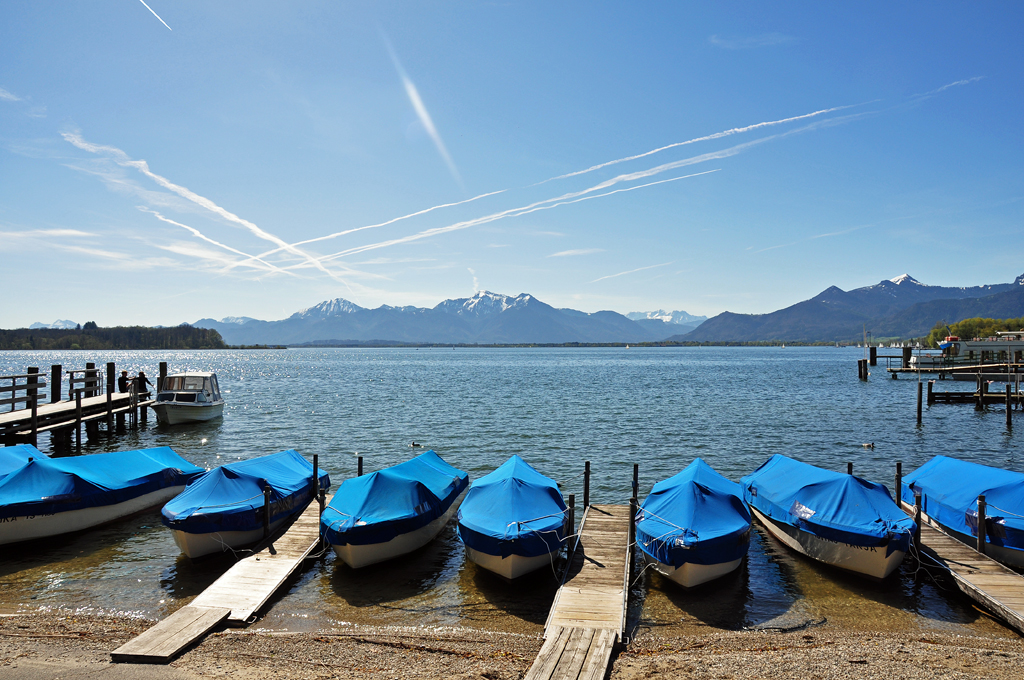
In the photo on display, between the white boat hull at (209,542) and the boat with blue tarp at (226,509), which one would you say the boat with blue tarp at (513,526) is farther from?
the white boat hull at (209,542)

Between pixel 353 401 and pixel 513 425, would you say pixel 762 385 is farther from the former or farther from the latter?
pixel 353 401

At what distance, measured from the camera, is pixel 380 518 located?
15.9 meters

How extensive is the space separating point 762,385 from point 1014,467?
2066 inches

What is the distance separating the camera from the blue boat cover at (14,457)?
19734 millimetres

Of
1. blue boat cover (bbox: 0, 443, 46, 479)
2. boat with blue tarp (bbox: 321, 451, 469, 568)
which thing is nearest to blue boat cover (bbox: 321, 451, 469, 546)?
boat with blue tarp (bbox: 321, 451, 469, 568)

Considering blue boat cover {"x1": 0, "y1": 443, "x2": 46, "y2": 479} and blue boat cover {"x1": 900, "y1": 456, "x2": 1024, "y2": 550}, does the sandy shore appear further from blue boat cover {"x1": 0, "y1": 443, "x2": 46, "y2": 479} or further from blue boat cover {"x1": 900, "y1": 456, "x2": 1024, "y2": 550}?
blue boat cover {"x1": 0, "y1": 443, "x2": 46, "y2": 479}

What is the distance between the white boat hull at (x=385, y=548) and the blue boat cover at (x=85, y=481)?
9.81m

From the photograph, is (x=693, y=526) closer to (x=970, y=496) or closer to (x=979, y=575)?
(x=979, y=575)

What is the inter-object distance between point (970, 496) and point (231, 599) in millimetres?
21469

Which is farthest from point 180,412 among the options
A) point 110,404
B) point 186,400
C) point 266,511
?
point 266,511

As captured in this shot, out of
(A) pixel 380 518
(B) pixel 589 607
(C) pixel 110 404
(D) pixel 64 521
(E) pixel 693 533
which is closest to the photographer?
(B) pixel 589 607

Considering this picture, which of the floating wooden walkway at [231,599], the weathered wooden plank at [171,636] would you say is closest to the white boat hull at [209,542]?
the floating wooden walkway at [231,599]

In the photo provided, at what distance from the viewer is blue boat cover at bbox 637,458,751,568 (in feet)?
47.6

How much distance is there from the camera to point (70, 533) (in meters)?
18.8
